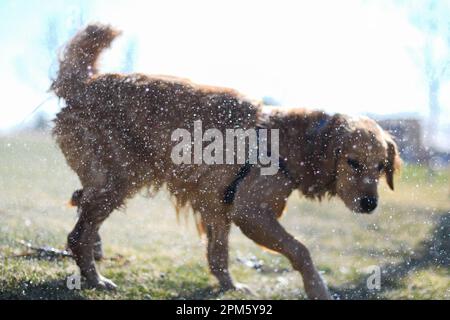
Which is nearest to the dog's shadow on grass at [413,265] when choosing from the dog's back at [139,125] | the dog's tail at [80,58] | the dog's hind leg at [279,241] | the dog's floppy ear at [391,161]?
the dog's hind leg at [279,241]

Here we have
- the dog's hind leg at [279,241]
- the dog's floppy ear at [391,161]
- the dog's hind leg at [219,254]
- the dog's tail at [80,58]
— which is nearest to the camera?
the dog's hind leg at [279,241]

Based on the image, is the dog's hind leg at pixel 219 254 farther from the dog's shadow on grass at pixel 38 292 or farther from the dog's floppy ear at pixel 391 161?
the dog's floppy ear at pixel 391 161

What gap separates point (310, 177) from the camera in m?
4.88

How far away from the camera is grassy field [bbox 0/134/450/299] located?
4.93 m

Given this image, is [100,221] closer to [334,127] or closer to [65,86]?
[65,86]

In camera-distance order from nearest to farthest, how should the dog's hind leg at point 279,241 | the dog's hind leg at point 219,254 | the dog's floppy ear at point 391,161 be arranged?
the dog's hind leg at point 279,241 < the dog's floppy ear at point 391,161 < the dog's hind leg at point 219,254

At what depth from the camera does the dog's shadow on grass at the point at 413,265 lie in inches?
194

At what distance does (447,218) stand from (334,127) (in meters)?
1.61

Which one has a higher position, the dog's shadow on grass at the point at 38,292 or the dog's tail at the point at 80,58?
the dog's tail at the point at 80,58

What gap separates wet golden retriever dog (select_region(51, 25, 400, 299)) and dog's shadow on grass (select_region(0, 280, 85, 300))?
0.96ft

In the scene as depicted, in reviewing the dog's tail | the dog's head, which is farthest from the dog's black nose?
the dog's tail

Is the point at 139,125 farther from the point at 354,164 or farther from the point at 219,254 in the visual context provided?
the point at 354,164

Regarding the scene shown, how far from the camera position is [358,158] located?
465cm

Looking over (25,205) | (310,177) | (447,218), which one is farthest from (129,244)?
(447,218)
